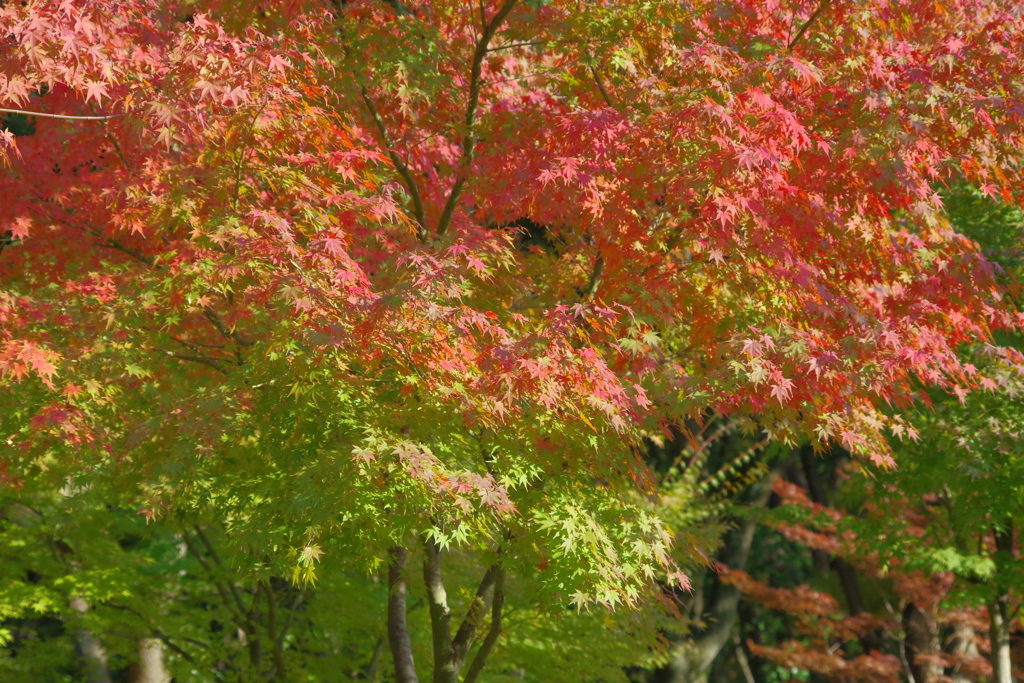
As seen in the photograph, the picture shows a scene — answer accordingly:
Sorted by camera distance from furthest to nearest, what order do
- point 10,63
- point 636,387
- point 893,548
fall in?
point 893,548
point 636,387
point 10,63

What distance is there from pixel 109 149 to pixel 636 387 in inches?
182

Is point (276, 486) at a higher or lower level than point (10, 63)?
A: lower

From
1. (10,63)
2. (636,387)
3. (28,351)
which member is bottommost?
(636,387)

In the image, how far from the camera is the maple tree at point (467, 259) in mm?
5711

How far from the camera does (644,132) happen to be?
687 centimetres

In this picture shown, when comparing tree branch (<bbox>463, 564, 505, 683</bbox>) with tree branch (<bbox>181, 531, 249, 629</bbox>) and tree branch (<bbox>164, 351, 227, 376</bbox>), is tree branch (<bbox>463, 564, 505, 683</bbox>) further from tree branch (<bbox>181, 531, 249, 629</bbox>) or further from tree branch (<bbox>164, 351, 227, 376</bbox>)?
tree branch (<bbox>181, 531, 249, 629</bbox>)

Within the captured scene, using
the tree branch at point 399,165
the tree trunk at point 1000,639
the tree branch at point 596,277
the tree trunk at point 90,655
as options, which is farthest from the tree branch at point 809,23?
the tree trunk at point 90,655

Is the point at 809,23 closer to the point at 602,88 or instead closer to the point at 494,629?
the point at 602,88

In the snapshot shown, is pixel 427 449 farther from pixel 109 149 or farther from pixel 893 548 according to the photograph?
pixel 893 548

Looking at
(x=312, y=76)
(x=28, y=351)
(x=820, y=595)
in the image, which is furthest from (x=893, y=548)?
(x=28, y=351)

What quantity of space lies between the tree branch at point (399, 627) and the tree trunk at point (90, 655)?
16.8 feet

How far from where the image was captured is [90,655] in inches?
472

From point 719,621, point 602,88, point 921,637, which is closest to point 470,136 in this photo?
point 602,88

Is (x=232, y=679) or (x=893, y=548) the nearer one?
(x=232, y=679)
